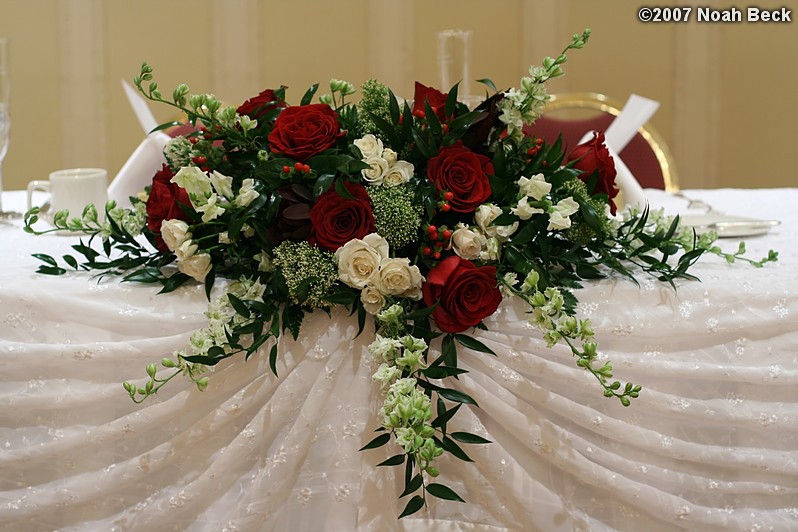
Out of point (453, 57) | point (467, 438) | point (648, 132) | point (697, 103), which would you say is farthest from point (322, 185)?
point (697, 103)

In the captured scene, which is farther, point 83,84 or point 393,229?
point 83,84

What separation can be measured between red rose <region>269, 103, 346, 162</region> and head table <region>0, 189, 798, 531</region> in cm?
22

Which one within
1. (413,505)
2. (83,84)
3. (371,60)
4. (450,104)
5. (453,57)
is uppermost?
(371,60)

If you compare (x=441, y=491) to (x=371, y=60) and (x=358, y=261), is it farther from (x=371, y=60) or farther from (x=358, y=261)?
(x=371, y=60)

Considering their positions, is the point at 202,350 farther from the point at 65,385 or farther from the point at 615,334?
the point at 615,334

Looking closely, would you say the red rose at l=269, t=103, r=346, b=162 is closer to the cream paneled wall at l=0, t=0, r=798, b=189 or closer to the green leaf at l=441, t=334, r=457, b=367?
the green leaf at l=441, t=334, r=457, b=367

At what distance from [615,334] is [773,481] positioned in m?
0.29

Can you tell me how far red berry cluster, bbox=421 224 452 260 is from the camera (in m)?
1.03

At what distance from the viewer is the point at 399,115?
3.63 ft

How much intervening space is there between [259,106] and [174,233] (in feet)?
0.71

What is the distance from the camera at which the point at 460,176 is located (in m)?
1.06

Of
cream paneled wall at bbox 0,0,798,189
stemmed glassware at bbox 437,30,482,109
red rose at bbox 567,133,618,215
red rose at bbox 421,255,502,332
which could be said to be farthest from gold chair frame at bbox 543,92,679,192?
red rose at bbox 421,255,502,332

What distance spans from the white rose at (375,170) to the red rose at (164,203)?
23cm

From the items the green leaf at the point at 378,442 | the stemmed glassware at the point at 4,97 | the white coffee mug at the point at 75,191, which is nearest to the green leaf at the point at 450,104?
the green leaf at the point at 378,442
